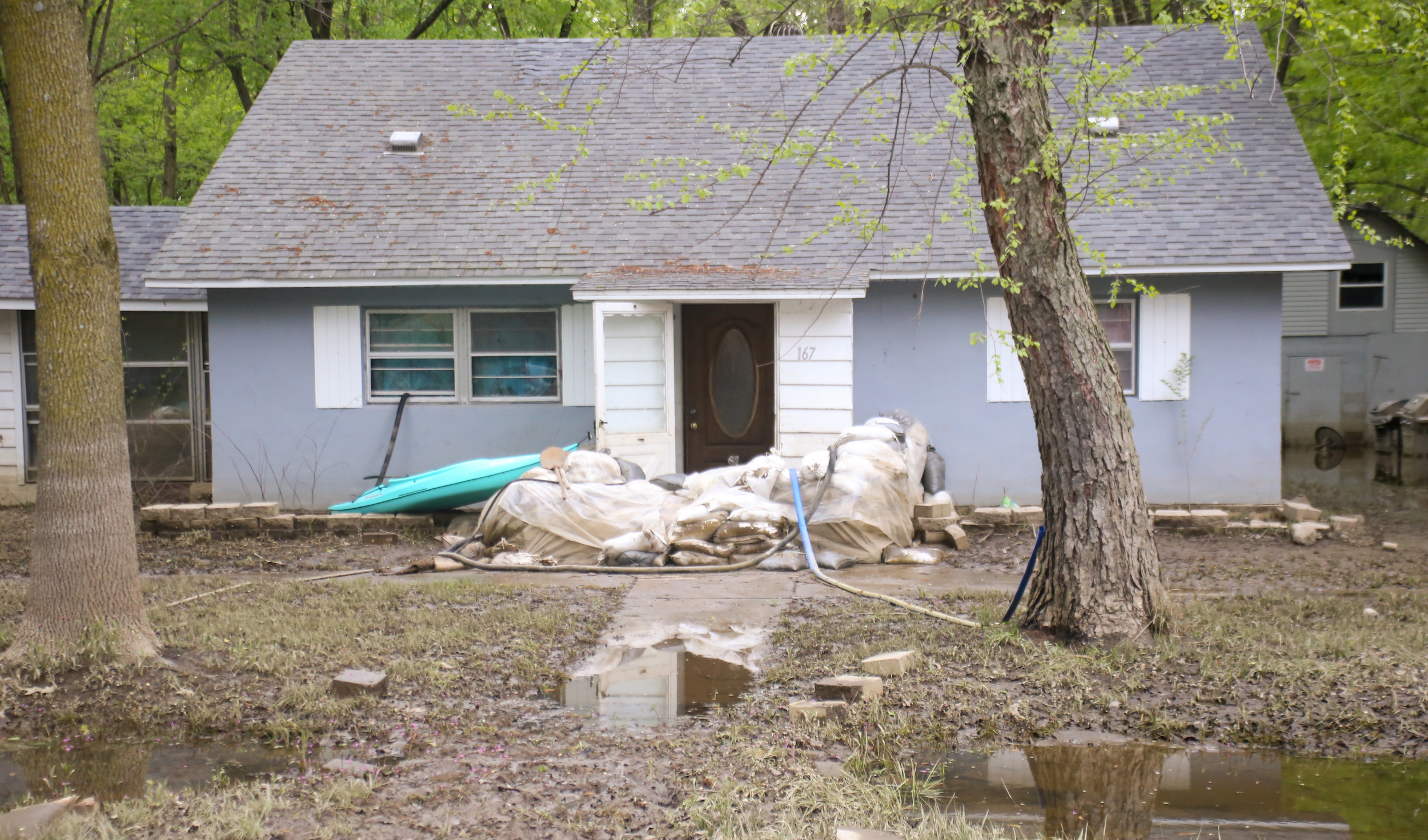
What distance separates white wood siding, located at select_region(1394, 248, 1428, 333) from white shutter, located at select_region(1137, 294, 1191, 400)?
1370 centimetres

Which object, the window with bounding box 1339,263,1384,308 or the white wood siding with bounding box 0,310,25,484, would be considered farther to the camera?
the window with bounding box 1339,263,1384,308

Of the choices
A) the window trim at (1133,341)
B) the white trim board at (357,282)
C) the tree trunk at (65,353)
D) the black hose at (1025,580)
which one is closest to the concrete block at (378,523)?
the white trim board at (357,282)

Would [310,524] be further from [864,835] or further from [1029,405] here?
[864,835]

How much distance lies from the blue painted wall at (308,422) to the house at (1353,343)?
17.3m

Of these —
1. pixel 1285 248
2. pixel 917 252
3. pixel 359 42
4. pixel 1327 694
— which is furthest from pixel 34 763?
pixel 359 42

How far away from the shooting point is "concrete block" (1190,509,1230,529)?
10.7m

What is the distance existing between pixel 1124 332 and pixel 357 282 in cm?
889

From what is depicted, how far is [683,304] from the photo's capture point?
13.5 metres

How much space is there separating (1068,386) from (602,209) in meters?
8.31

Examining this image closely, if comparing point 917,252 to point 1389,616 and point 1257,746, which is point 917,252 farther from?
point 1257,746

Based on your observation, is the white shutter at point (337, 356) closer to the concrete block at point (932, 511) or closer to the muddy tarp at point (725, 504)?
the muddy tarp at point (725, 504)

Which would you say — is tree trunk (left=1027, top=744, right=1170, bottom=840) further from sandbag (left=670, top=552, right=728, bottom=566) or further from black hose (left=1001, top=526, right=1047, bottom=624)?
sandbag (left=670, top=552, right=728, bottom=566)

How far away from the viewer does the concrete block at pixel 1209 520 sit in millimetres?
10688

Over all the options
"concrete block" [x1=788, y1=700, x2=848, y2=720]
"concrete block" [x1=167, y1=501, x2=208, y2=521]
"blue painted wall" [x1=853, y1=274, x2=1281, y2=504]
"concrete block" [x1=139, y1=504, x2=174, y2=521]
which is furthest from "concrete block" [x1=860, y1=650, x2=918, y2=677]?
"concrete block" [x1=139, y1=504, x2=174, y2=521]
